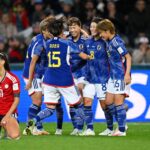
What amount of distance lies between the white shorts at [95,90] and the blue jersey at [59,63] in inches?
25.6

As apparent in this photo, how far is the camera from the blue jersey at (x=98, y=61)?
1480 centimetres

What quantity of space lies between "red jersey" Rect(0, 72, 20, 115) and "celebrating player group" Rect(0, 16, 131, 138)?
62 millimetres

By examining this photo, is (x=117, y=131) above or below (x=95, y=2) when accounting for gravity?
below

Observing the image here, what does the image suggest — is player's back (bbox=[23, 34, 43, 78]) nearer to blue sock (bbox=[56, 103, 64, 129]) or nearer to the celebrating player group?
the celebrating player group

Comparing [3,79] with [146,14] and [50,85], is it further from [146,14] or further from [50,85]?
[146,14]

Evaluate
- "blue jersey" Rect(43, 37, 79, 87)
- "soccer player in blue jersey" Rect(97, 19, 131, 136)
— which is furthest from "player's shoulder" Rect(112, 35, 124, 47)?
"blue jersey" Rect(43, 37, 79, 87)

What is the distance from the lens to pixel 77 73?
50.8 ft

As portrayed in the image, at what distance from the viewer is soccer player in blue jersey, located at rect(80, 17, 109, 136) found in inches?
583

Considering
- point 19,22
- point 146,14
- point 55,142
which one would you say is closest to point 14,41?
point 19,22

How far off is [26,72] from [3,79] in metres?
2.11

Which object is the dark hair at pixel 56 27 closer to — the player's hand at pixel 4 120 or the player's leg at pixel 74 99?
the player's leg at pixel 74 99

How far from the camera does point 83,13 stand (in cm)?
2266

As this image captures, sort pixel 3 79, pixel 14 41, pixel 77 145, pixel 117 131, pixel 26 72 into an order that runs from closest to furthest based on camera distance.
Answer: pixel 77 145, pixel 3 79, pixel 117 131, pixel 26 72, pixel 14 41

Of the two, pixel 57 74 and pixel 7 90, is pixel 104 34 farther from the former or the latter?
pixel 7 90
